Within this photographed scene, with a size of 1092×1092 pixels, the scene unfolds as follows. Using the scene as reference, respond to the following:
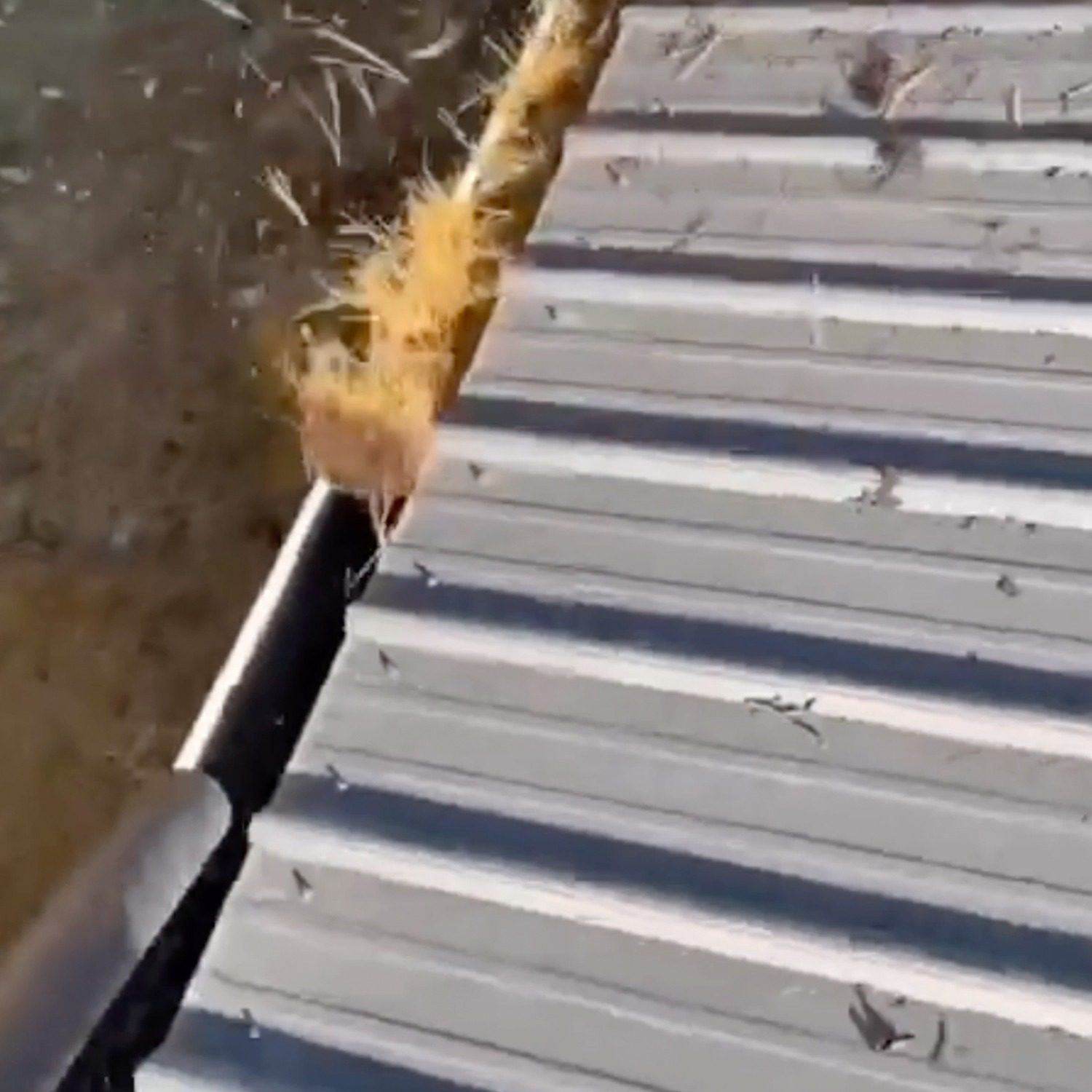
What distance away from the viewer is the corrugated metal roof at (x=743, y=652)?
1.25 meters

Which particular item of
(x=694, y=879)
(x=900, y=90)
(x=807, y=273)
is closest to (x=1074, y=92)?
(x=900, y=90)

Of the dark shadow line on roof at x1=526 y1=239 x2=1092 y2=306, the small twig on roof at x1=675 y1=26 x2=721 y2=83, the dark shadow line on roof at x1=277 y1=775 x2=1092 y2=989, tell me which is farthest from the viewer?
the small twig on roof at x1=675 y1=26 x2=721 y2=83

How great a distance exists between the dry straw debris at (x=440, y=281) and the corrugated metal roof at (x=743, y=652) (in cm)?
20

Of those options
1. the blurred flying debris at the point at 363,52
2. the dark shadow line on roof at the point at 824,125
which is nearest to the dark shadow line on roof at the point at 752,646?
the dark shadow line on roof at the point at 824,125

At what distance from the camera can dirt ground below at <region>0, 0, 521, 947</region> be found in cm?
276

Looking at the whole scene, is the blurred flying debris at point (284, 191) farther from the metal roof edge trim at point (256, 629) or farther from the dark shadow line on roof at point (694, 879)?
the dark shadow line on roof at point (694, 879)

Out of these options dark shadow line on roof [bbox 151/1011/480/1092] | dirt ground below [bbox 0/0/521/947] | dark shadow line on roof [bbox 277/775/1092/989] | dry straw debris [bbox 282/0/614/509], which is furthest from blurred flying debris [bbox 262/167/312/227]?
dark shadow line on roof [bbox 151/1011/480/1092]

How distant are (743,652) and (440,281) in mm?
720

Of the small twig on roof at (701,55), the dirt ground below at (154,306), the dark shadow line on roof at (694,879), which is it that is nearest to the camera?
the dark shadow line on roof at (694,879)

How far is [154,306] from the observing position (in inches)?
117

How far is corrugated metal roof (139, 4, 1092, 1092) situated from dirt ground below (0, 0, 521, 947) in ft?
4.06

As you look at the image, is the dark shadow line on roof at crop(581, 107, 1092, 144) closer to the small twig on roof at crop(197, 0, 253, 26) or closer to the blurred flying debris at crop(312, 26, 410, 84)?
the blurred flying debris at crop(312, 26, 410, 84)

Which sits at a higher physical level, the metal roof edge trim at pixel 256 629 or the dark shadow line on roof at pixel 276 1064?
the dark shadow line on roof at pixel 276 1064

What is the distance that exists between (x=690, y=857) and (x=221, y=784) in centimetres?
52
